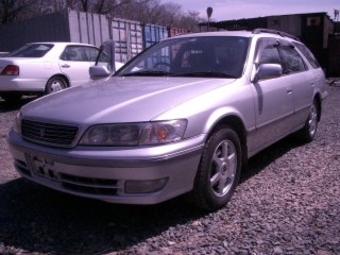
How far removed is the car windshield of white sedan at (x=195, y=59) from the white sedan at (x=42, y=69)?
4808 millimetres

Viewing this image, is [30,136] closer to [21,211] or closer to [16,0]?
[21,211]

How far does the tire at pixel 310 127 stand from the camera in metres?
5.95

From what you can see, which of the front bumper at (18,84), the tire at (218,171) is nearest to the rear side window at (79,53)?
the front bumper at (18,84)

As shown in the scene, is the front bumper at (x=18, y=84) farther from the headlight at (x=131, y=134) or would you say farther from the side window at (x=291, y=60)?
the headlight at (x=131, y=134)

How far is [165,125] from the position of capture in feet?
10.2

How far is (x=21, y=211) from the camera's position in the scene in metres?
3.66

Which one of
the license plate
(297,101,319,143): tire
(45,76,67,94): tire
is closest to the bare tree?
(45,76,67,94): tire

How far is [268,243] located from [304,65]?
11.1ft

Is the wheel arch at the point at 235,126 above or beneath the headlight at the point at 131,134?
beneath

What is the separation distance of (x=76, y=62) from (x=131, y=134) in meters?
7.54

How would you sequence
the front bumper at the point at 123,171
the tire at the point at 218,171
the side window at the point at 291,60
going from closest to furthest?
1. the front bumper at the point at 123,171
2. the tire at the point at 218,171
3. the side window at the point at 291,60


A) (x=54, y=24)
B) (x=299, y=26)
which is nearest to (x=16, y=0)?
(x=54, y=24)

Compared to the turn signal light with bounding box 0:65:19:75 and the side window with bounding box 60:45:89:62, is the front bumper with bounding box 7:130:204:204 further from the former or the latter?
the side window with bounding box 60:45:89:62

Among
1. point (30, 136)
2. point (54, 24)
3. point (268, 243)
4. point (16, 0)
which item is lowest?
point (268, 243)
